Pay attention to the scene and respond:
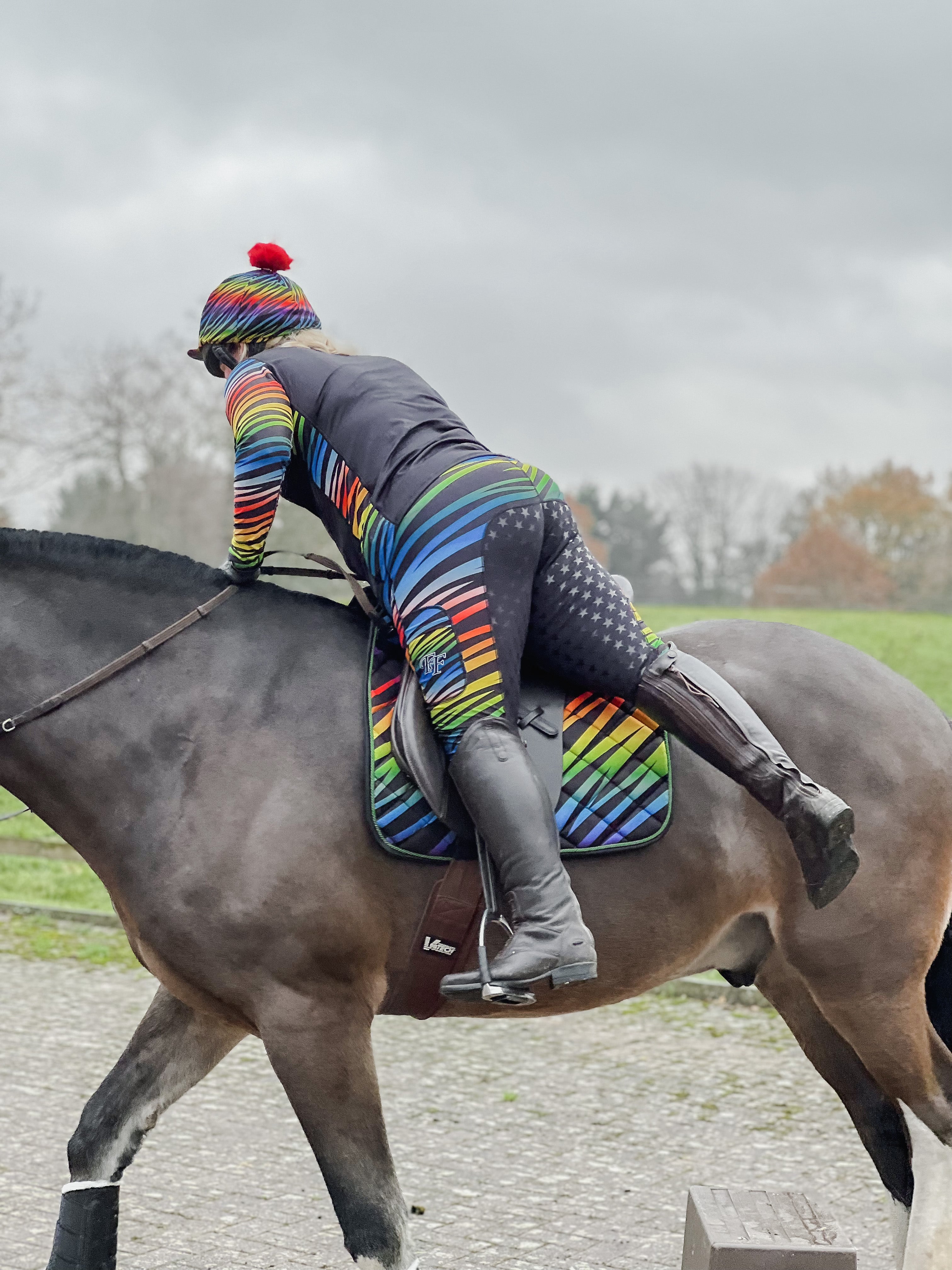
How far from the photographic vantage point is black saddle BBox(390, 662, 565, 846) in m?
3.17

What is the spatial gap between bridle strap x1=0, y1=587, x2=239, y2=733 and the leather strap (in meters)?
0.88

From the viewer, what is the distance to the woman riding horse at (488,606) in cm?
308

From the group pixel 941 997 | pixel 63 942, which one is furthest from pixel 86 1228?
pixel 63 942

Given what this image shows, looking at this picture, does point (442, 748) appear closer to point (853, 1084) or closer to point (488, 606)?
point (488, 606)

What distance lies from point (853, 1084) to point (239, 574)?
7.19 feet

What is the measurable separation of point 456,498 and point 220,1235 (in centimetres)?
273

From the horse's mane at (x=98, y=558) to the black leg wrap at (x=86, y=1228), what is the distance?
5.01 feet

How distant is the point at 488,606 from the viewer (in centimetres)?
319

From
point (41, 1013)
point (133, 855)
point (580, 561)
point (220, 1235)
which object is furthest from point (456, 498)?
point (41, 1013)

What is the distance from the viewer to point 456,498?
3.24 meters

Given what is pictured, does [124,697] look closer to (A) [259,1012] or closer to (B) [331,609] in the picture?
(B) [331,609]

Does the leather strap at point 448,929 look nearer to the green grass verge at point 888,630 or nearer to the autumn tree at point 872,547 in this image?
the green grass verge at point 888,630

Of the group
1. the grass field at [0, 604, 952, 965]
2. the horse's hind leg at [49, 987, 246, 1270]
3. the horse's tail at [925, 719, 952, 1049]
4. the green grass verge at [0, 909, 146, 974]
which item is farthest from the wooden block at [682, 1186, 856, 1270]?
the green grass verge at [0, 909, 146, 974]

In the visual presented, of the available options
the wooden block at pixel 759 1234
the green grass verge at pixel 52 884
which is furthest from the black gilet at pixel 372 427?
the green grass verge at pixel 52 884
